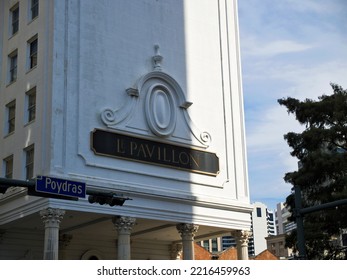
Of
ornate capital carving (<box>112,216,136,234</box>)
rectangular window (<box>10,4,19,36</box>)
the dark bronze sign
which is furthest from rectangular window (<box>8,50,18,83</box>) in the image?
ornate capital carving (<box>112,216,136,234</box>)

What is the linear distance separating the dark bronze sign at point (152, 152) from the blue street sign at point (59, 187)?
14960 mm

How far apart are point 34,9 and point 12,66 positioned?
3.76 metres

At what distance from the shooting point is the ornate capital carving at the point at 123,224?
3781 centimetres

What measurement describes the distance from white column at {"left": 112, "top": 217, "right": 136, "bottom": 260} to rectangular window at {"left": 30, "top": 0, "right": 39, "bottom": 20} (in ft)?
43.1

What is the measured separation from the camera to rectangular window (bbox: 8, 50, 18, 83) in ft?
137

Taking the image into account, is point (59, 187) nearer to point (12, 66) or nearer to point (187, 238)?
point (187, 238)

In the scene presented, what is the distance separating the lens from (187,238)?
40.5 metres

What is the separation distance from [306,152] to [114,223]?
42.3 feet

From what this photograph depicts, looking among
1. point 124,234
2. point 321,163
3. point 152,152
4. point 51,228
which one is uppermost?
point 152,152

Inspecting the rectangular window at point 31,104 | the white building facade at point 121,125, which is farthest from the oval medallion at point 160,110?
the rectangular window at point 31,104

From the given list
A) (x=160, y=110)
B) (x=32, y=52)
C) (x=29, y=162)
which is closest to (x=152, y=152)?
(x=160, y=110)

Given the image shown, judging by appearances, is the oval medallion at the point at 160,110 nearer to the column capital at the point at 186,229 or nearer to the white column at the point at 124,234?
the column capital at the point at 186,229

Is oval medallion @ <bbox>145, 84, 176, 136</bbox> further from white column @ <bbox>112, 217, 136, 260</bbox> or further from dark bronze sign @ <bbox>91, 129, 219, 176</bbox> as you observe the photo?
white column @ <bbox>112, 217, 136, 260</bbox>

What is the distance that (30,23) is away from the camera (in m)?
40.9
